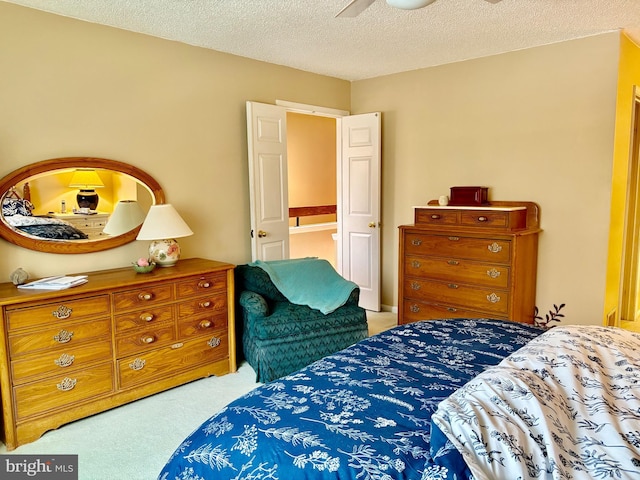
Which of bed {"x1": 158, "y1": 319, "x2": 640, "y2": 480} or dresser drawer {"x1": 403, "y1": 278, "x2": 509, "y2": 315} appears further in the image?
dresser drawer {"x1": 403, "y1": 278, "x2": 509, "y2": 315}

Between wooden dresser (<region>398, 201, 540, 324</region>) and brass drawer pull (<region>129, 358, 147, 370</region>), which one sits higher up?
wooden dresser (<region>398, 201, 540, 324</region>)

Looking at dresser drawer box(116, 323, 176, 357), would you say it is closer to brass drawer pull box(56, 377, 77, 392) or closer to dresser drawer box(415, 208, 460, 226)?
brass drawer pull box(56, 377, 77, 392)

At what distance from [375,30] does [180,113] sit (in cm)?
169

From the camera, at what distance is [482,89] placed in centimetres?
419

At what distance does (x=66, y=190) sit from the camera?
10.1 ft

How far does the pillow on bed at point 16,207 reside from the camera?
2812 millimetres

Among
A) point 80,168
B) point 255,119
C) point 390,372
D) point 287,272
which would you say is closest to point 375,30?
point 255,119

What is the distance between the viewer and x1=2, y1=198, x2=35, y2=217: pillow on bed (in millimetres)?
2812

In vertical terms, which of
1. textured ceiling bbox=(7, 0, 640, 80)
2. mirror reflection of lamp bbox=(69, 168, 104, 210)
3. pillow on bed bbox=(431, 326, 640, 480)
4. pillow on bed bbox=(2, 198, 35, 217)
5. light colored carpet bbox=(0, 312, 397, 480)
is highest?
textured ceiling bbox=(7, 0, 640, 80)

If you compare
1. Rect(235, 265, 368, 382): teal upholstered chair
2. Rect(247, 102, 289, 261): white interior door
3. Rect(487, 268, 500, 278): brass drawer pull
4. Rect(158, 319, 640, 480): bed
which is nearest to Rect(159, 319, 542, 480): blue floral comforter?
Rect(158, 319, 640, 480): bed

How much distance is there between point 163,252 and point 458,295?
8.18 ft

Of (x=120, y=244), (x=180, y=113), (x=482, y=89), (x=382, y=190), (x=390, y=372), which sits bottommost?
(x=390, y=372)

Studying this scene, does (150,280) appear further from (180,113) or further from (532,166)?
(532,166)

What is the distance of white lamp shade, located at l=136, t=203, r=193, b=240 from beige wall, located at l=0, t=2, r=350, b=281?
29cm
